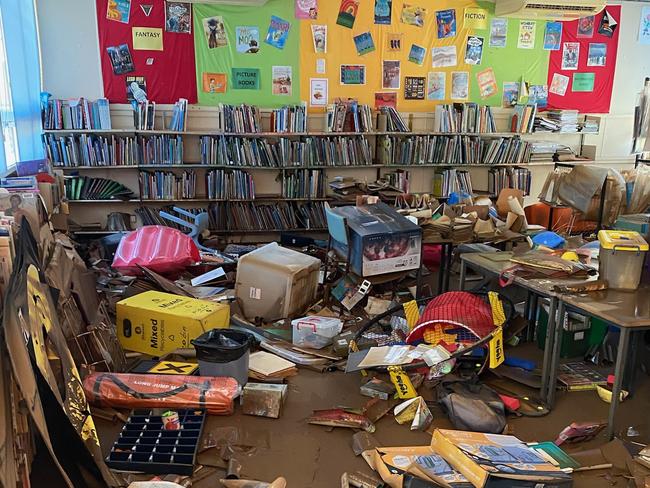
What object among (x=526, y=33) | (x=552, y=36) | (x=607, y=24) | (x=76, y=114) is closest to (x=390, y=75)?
(x=526, y=33)

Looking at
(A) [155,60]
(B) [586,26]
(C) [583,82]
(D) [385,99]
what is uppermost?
(B) [586,26]

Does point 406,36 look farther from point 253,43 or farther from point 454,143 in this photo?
point 253,43

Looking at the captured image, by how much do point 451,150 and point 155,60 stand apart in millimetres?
3550

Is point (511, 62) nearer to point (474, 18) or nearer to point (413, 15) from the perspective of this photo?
point (474, 18)

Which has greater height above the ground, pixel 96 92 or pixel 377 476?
pixel 96 92

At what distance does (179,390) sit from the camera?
2.68 metres

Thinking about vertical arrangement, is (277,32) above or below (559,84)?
above

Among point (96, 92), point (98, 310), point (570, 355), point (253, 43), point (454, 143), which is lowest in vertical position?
point (570, 355)

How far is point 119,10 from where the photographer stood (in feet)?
19.0

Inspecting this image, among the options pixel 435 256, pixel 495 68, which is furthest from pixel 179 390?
pixel 495 68

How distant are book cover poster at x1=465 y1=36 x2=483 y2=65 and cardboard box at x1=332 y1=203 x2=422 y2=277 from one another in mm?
3495

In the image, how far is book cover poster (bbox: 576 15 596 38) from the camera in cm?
686

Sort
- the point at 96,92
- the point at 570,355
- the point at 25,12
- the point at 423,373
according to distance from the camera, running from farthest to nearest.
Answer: the point at 96,92 → the point at 25,12 → the point at 570,355 → the point at 423,373

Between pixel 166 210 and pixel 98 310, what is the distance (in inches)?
109
